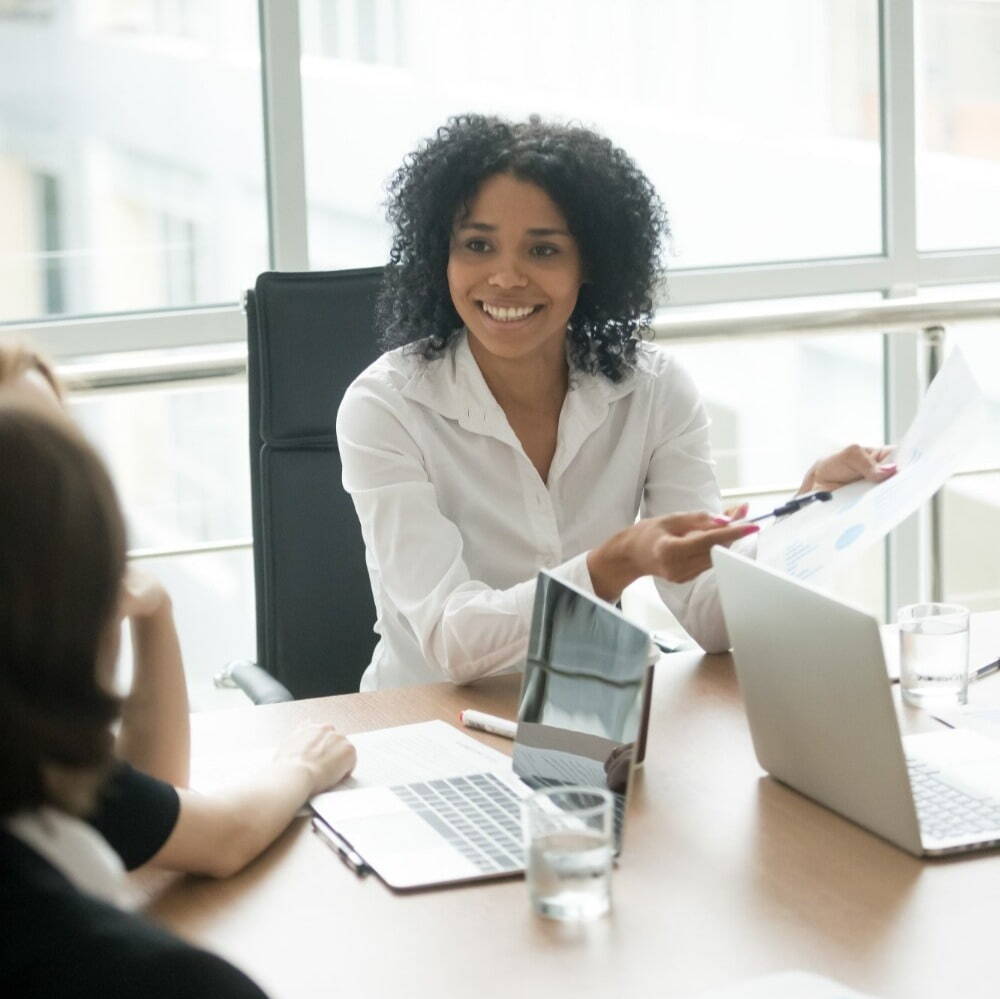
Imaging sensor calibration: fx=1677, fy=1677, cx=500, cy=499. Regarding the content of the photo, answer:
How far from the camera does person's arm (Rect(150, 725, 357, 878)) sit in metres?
1.31

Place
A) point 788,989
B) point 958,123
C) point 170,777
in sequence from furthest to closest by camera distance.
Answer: point 958,123 < point 170,777 < point 788,989

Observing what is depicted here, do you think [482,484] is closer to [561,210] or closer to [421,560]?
[421,560]

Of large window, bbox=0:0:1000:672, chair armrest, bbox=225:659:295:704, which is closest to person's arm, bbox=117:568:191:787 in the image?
chair armrest, bbox=225:659:295:704

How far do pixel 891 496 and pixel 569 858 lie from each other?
0.55 m

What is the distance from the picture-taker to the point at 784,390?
3994 mm

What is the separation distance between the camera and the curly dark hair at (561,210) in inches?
85.1

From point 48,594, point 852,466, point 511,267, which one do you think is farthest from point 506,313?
point 48,594

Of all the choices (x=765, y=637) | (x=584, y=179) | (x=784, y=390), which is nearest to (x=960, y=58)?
(x=784, y=390)

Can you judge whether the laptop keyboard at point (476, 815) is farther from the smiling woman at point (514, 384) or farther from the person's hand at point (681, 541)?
the smiling woman at point (514, 384)

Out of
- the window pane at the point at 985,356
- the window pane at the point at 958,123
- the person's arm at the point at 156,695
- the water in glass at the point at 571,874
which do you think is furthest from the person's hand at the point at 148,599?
the window pane at the point at 985,356

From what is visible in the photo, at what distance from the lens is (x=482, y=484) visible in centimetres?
212

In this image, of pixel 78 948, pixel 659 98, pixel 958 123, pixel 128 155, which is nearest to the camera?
pixel 78 948

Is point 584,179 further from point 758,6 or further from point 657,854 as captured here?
point 758,6

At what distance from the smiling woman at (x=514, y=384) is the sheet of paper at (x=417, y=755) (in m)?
0.33
